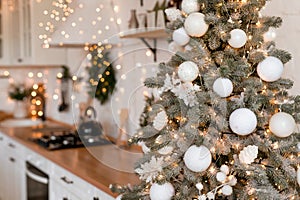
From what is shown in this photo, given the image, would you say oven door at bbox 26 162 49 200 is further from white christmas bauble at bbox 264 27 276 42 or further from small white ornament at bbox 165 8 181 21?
white christmas bauble at bbox 264 27 276 42

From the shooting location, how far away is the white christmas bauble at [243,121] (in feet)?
4.47

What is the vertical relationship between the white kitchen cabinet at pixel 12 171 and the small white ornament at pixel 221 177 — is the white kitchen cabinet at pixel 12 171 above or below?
below

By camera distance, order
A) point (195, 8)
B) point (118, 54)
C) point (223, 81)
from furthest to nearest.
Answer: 1. point (118, 54)
2. point (195, 8)
3. point (223, 81)

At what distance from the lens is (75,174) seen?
2297 millimetres

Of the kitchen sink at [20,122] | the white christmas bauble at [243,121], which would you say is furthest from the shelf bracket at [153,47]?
the kitchen sink at [20,122]

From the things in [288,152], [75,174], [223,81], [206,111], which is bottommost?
[75,174]

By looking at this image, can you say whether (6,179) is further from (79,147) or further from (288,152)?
(288,152)

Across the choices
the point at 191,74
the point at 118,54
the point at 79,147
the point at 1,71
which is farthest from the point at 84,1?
the point at 1,71

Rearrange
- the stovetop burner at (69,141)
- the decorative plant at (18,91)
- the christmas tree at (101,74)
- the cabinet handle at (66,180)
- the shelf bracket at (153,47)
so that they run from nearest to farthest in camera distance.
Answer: the cabinet handle at (66,180), the shelf bracket at (153,47), the stovetop burner at (69,141), the christmas tree at (101,74), the decorative plant at (18,91)

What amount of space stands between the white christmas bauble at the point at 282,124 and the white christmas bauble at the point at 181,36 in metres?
0.43

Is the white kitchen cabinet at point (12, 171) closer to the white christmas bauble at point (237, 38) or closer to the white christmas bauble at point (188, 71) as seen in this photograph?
the white christmas bauble at point (188, 71)

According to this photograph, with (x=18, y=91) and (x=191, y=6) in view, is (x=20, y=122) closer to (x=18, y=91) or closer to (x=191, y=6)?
(x=18, y=91)

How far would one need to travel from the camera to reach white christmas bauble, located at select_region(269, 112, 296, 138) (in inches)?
54.9

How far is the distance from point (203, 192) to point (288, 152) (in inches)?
12.7
